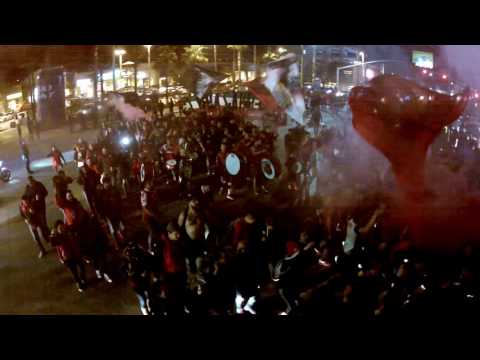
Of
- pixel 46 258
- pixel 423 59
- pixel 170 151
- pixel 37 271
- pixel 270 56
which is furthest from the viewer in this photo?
pixel 170 151

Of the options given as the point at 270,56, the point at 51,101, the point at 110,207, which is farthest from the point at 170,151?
the point at 270,56

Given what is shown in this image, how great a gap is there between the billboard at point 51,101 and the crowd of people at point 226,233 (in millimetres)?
570

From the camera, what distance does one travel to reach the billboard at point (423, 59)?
18.7ft

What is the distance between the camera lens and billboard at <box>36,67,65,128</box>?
621 centimetres

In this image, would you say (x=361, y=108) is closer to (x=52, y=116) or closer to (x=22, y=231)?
(x=52, y=116)

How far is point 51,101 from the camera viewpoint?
638cm

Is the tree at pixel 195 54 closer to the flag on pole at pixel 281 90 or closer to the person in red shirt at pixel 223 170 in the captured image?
the flag on pole at pixel 281 90

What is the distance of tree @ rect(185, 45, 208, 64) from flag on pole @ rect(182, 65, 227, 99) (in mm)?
125

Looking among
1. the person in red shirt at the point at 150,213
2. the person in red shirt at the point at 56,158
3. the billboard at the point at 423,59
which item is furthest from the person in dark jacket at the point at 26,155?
the billboard at the point at 423,59

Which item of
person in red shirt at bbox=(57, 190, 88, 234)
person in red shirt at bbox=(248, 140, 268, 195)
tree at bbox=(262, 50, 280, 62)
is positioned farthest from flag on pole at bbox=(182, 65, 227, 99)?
person in red shirt at bbox=(57, 190, 88, 234)

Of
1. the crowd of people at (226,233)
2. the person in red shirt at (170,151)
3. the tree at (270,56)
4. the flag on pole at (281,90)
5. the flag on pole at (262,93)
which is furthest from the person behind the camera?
the person in red shirt at (170,151)

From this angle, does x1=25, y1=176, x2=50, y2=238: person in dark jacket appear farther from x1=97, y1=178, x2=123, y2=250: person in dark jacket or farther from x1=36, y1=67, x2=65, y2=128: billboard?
x1=36, y1=67, x2=65, y2=128: billboard

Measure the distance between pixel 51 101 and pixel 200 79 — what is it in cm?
220

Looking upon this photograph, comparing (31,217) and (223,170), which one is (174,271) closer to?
(223,170)
